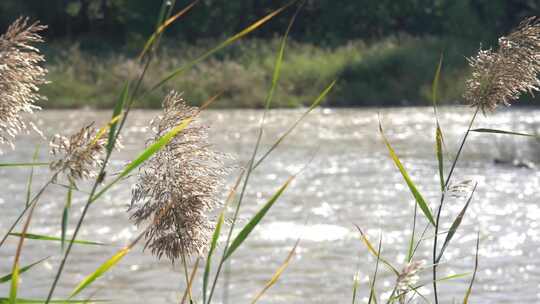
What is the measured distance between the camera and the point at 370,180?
346 inches

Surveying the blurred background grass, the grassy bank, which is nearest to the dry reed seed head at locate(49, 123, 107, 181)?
the blurred background grass

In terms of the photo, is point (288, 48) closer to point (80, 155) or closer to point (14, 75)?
point (14, 75)

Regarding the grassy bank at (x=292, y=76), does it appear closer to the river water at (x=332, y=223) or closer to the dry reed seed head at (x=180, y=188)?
the river water at (x=332, y=223)

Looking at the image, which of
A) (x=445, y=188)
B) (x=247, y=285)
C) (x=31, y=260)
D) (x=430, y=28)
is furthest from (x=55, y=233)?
(x=430, y=28)

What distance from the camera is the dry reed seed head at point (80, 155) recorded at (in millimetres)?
1576

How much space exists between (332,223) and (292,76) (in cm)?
1098

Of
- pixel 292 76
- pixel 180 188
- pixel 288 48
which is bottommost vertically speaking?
pixel 292 76

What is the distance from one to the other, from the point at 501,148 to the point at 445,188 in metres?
8.95

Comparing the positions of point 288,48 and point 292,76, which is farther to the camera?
point 288,48

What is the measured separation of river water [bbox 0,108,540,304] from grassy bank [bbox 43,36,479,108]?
4.20 metres

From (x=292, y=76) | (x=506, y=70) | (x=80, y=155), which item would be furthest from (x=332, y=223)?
(x=292, y=76)

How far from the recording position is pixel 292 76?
1781 cm

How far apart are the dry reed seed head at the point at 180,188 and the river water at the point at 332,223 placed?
0.44 meters

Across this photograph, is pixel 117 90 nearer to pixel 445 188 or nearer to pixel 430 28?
pixel 430 28
